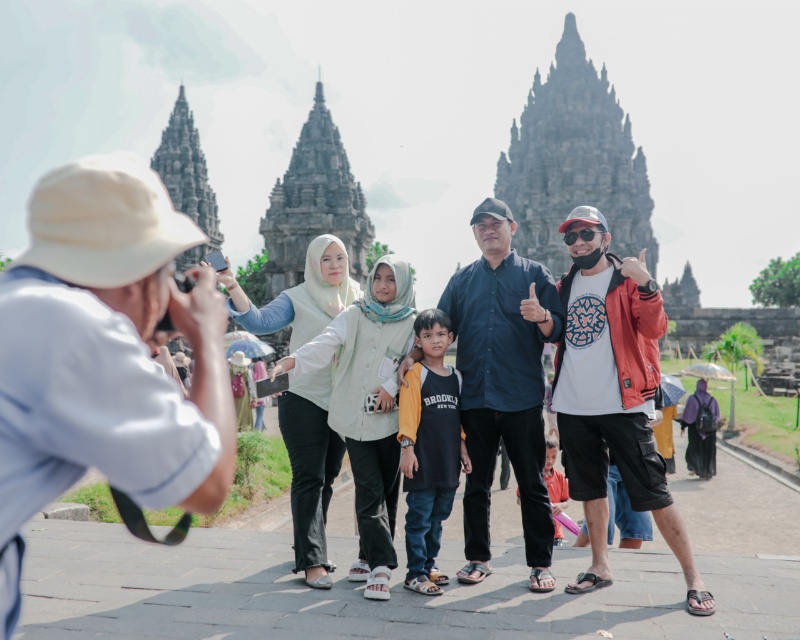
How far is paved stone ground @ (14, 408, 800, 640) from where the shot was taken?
130 inches

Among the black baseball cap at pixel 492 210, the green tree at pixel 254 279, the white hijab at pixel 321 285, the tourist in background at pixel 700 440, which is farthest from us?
the green tree at pixel 254 279

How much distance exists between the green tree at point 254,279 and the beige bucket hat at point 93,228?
151 feet

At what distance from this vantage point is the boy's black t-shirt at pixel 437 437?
3951 millimetres

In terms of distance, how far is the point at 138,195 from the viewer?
4.15 ft

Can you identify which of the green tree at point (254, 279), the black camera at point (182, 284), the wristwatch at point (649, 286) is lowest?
the black camera at point (182, 284)

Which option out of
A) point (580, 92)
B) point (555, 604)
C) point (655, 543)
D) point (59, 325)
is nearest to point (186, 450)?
point (59, 325)

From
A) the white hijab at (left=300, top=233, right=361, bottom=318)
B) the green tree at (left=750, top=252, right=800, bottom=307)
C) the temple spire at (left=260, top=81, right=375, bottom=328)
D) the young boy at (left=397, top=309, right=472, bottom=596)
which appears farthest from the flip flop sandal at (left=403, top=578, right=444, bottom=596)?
the green tree at (left=750, top=252, right=800, bottom=307)

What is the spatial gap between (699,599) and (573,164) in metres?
54.9

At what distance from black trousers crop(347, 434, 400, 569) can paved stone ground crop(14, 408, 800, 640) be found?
9.2 inches

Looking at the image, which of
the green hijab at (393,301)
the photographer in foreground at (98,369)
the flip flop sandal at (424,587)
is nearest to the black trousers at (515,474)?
the flip flop sandal at (424,587)

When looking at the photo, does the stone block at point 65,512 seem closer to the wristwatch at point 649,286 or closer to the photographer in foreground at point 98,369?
Answer: the wristwatch at point 649,286

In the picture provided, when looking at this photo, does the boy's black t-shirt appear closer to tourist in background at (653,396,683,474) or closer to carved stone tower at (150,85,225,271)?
tourist in background at (653,396,683,474)

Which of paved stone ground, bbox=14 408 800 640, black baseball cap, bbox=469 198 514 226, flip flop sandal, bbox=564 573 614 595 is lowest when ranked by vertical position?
paved stone ground, bbox=14 408 800 640

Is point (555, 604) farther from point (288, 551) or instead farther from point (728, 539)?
point (728, 539)
